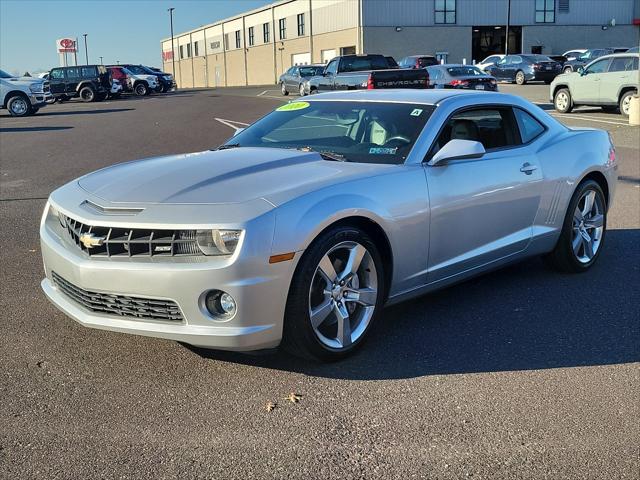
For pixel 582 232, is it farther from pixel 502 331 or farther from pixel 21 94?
pixel 21 94

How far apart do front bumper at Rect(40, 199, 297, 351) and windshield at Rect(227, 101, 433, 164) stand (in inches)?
51.7

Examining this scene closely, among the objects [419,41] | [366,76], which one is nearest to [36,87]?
[366,76]

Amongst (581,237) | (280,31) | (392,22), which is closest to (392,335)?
(581,237)

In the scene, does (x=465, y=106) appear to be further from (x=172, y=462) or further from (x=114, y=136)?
(x=114, y=136)

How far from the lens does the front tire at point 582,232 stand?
5.73 m

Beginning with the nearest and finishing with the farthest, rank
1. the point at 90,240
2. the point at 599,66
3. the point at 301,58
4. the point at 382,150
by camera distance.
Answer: the point at 90,240 < the point at 382,150 < the point at 599,66 < the point at 301,58

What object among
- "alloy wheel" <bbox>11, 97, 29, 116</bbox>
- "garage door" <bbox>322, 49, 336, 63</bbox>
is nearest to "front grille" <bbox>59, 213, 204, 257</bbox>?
"alloy wheel" <bbox>11, 97, 29, 116</bbox>

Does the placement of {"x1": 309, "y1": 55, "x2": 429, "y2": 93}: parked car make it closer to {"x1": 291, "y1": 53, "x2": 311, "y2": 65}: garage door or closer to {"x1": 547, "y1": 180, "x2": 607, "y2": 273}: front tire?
{"x1": 547, "y1": 180, "x2": 607, "y2": 273}: front tire

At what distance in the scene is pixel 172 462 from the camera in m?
3.00

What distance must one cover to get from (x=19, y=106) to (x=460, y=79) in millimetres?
16616

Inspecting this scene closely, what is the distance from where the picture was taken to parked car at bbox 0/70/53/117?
2677 cm

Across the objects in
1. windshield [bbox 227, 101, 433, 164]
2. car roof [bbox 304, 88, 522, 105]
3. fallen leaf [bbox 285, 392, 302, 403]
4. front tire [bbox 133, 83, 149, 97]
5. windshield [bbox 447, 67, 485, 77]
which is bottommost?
fallen leaf [bbox 285, 392, 302, 403]

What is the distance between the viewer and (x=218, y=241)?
139 inches

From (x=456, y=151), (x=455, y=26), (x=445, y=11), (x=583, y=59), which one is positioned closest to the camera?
(x=456, y=151)
